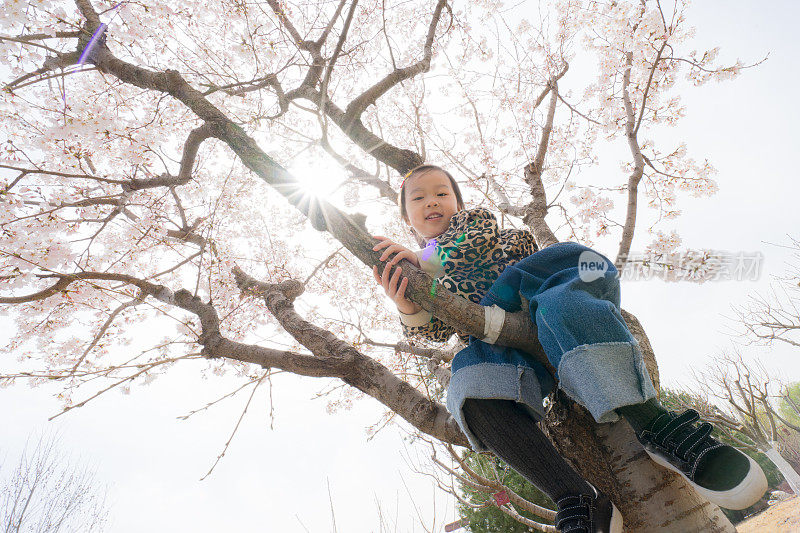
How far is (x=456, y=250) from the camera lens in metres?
1.69

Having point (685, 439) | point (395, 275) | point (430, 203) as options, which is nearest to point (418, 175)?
point (430, 203)

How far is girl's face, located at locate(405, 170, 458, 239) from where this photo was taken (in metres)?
2.03

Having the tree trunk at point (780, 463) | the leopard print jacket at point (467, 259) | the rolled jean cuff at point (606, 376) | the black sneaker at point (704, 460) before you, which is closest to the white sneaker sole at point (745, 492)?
the black sneaker at point (704, 460)

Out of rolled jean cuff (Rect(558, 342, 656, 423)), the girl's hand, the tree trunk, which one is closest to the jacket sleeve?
the girl's hand

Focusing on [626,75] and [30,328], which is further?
[30,328]

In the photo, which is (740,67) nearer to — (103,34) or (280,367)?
(280,367)

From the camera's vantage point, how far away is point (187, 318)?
3.28 meters

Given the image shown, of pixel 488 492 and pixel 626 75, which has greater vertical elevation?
pixel 626 75

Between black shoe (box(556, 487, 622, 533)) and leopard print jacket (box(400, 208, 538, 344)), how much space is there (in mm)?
759

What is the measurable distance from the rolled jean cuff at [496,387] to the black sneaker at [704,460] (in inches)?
15.2

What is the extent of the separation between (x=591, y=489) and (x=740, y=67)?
5633 millimetres

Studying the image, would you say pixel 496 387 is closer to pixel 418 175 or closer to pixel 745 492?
pixel 745 492

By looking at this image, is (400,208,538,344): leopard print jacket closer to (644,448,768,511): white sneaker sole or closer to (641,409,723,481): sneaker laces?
(641,409,723,481): sneaker laces

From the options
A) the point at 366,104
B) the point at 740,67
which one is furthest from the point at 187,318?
the point at 740,67
